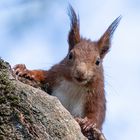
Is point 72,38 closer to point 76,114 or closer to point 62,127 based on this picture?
point 76,114

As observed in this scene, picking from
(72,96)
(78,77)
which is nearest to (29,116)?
(78,77)

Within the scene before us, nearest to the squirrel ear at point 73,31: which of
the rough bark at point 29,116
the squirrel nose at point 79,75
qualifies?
the squirrel nose at point 79,75

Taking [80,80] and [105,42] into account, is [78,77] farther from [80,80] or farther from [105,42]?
[105,42]

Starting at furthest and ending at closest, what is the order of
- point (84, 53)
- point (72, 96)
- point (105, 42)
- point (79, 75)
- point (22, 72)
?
point (105, 42) < point (84, 53) < point (72, 96) < point (79, 75) < point (22, 72)

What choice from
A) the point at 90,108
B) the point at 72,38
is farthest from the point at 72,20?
the point at 90,108

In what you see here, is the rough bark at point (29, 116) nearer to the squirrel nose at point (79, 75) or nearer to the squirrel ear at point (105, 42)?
the squirrel nose at point (79, 75)

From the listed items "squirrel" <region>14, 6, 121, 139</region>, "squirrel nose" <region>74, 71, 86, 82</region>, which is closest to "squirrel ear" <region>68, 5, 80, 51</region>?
"squirrel" <region>14, 6, 121, 139</region>

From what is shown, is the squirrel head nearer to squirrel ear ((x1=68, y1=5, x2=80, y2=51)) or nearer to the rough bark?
squirrel ear ((x1=68, y1=5, x2=80, y2=51))
